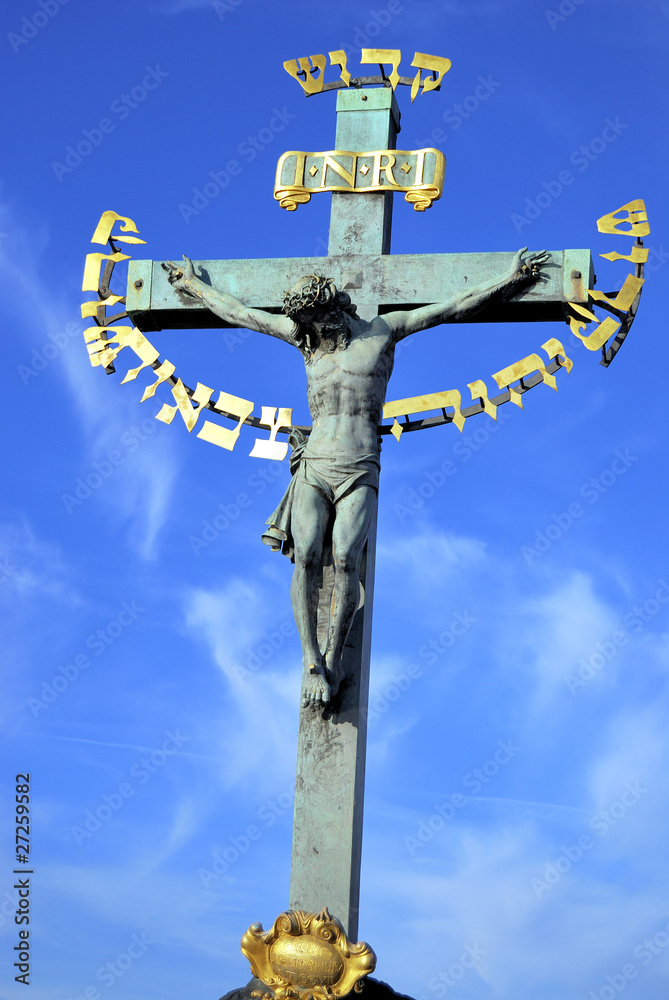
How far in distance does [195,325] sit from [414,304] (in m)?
1.42

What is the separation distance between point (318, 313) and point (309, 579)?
1471mm

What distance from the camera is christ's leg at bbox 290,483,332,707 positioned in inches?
306

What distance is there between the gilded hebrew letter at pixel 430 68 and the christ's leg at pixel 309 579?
9.05 feet

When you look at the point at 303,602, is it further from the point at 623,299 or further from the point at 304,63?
the point at 304,63

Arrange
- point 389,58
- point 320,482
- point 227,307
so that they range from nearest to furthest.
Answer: point 320,482, point 227,307, point 389,58

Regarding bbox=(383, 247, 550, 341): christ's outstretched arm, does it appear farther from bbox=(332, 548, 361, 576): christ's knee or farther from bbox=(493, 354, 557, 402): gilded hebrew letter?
bbox=(332, 548, 361, 576): christ's knee

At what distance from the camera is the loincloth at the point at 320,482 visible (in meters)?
7.95

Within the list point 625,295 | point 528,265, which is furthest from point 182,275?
point 625,295

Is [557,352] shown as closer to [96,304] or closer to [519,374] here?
[519,374]

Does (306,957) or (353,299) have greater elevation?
(353,299)

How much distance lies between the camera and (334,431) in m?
8.10

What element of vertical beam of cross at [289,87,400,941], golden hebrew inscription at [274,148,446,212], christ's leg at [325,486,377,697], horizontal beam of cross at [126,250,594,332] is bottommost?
vertical beam of cross at [289,87,400,941]

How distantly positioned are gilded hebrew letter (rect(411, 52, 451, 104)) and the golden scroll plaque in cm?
488

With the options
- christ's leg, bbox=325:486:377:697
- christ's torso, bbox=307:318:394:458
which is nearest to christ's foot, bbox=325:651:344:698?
christ's leg, bbox=325:486:377:697
